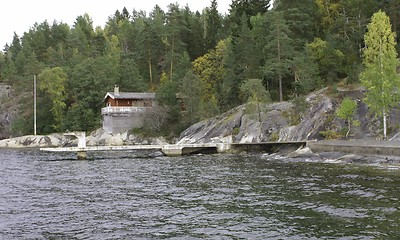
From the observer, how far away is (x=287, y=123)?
47.5 metres

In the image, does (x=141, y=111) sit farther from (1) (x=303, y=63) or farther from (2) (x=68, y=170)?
(2) (x=68, y=170)

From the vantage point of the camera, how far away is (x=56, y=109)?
79188mm

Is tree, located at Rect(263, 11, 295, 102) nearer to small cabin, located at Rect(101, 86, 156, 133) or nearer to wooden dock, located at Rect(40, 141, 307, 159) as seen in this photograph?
wooden dock, located at Rect(40, 141, 307, 159)

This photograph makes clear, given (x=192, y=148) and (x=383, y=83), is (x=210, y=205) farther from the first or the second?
(x=192, y=148)

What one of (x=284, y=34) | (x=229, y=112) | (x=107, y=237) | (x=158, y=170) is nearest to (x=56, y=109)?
(x=229, y=112)

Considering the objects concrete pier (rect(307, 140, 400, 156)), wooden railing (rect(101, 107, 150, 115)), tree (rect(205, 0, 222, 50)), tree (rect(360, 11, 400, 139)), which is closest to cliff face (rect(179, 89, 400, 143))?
tree (rect(360, 11, 400, 139))

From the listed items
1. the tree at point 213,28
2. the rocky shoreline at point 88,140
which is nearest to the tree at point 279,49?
the rocky shoreline at point 88,140

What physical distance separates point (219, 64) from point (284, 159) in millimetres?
37360

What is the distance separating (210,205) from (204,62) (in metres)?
56.1

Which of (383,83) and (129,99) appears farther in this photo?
(129,99)

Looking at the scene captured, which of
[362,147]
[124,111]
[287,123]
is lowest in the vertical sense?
[362,147]

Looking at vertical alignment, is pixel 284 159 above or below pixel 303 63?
below

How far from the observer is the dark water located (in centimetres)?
1223

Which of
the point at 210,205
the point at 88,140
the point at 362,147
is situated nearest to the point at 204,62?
the point at 88,140
